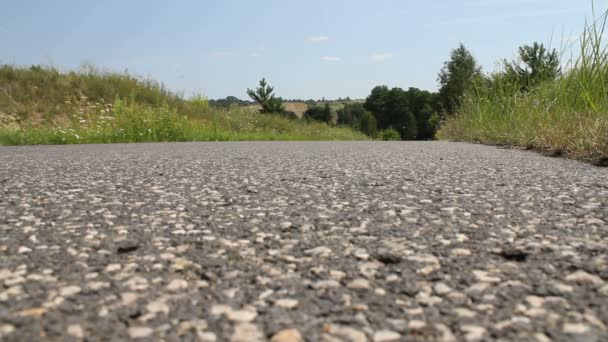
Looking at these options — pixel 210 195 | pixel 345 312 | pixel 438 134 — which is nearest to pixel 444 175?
pixel 210 195

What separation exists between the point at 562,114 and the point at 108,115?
43.7 feet

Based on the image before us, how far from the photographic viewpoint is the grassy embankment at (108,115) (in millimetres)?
11445

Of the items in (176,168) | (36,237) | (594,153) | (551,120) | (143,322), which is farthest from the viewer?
(551,120)

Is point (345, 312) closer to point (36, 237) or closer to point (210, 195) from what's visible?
point (36, 237)

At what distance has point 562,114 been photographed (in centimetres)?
579

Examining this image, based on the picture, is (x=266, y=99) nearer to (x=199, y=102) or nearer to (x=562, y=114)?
(x=199, y=102)

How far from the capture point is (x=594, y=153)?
4.79m

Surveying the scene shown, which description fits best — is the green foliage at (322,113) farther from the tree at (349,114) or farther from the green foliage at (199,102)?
the green foliage at (199,102)

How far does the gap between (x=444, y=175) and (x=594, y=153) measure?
82.2 inches

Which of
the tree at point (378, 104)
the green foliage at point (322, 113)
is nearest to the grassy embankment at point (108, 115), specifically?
the green foliage at point (322, 113)

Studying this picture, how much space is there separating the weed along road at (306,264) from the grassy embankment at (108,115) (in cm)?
902

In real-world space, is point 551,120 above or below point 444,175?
above

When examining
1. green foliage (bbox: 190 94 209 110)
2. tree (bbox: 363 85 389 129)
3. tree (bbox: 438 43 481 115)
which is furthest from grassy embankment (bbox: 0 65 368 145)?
tree (bbox: 363 85 389 129)

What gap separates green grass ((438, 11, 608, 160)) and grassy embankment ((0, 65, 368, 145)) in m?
7.56
